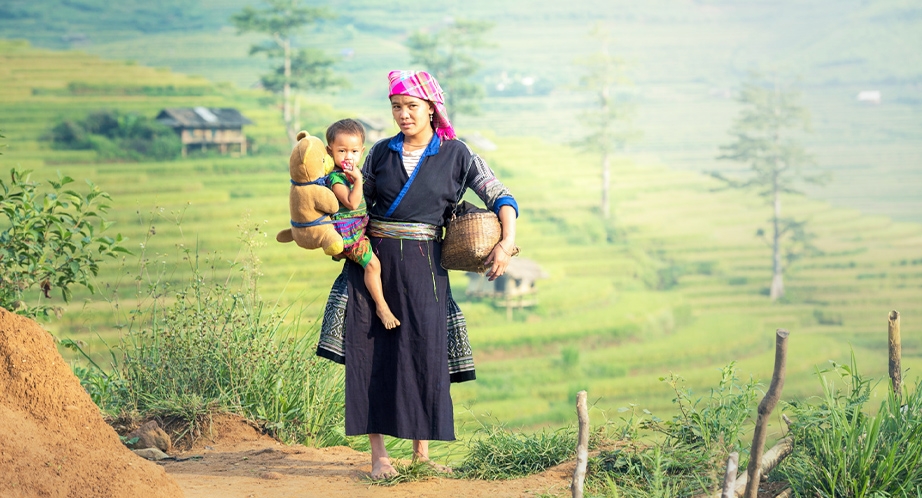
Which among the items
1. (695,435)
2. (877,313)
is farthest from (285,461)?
(877,313)

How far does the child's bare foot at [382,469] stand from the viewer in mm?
3570

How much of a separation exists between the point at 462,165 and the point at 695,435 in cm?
132

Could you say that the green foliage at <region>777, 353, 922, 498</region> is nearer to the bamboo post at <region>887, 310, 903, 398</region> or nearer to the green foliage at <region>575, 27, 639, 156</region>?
the bamboo post at <region>887, 310, 903, 398</region>

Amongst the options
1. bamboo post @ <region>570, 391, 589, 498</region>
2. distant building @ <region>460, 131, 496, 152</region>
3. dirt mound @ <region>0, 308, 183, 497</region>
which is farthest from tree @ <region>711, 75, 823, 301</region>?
dirt mound @ <region>0, 308, 183, 497</region>

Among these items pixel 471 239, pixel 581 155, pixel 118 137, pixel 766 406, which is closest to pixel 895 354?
pixel 766 406

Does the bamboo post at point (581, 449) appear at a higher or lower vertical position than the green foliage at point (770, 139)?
lower

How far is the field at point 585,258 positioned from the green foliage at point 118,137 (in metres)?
0.35

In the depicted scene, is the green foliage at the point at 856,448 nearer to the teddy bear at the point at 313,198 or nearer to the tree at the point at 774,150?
the teddy bear at the point at 313,198

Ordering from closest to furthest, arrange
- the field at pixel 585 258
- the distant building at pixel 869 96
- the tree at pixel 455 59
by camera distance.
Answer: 1. the field at pixel 585 258
2. the tree at pixel 455 59
3. the distant building at pixel 869 96

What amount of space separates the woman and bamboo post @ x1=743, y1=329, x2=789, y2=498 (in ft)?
3.46

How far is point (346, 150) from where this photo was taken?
133 inches

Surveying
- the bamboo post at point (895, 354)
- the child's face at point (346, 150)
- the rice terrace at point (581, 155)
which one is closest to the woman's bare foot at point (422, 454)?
the child's face at point (346, 150)

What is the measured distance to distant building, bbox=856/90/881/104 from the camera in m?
24.8

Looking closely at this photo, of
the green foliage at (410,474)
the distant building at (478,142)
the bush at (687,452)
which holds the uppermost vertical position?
the distant building at (478,142)
